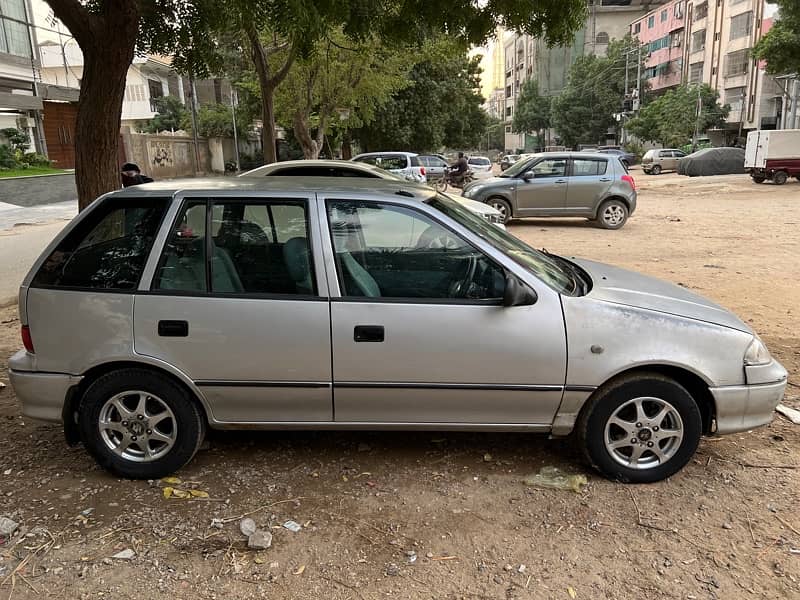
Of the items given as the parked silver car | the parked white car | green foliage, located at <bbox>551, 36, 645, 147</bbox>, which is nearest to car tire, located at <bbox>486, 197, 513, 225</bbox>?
the parked silver car

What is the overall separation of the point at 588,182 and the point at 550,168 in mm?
900

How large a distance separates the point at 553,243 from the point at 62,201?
17.5 m

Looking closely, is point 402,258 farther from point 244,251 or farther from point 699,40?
point 699,40

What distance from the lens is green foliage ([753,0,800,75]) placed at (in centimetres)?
2469

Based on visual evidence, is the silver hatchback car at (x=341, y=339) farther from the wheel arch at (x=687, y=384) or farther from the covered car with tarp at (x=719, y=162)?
the covered car with tarp at (x=719, y=162)

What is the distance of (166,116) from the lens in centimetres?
4834

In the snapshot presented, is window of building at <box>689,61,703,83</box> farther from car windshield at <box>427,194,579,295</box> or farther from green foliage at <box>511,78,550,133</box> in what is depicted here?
car windshield at <box>427,194,579,295</box>

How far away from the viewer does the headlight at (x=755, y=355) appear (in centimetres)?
341

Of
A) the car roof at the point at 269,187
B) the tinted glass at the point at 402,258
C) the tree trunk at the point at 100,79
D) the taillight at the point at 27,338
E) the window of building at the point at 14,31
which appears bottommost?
the taillight at the point at 27,338

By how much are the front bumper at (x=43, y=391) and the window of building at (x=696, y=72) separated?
2622 inches

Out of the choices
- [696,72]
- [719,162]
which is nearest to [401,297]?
[719,162]

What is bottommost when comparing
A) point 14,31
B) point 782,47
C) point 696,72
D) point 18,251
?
point 18,251

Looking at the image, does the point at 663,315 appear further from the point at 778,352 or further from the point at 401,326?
the point at 778,352

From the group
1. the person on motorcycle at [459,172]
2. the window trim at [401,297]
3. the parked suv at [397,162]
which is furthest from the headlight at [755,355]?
the person on motorcycle at [459,172]
